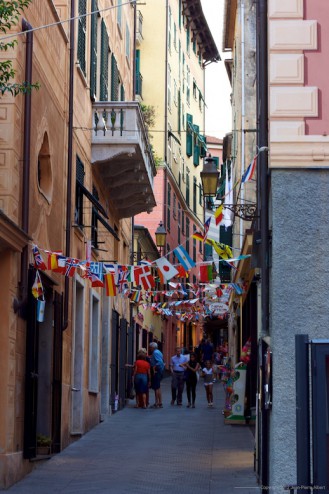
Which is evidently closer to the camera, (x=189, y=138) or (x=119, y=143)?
(x=119, y=143)

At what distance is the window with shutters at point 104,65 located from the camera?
969 inches

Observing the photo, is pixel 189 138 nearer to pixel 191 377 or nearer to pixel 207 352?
pixel 207 352

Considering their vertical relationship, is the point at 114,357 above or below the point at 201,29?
below

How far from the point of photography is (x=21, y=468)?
15.1 m

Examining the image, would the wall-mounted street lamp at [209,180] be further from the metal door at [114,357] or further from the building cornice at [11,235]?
the metal door at [114,357]

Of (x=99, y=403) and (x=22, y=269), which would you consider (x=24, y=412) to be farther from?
(x=99, y=403)

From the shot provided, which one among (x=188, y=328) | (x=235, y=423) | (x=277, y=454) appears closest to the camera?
(x=277, y=454)

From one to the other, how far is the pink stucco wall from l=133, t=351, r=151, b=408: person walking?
17478 millimetres

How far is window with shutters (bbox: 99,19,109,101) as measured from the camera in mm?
24625

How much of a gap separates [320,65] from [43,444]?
8111 mm

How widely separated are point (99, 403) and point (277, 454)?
13.8 meters

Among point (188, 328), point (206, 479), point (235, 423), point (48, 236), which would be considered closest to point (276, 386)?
point (206, 479)

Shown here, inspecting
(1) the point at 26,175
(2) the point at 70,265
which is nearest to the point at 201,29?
(2) the point at 70,265

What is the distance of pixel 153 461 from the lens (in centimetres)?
1723
